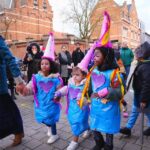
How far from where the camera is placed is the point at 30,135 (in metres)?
4.31

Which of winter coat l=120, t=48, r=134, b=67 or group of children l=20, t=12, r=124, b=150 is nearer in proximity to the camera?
group of children l=20, t=12, r=124, b=150

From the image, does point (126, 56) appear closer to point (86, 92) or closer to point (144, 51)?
point (144, 51)

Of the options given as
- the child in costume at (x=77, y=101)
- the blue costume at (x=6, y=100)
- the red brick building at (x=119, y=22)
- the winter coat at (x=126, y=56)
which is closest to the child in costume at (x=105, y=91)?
the child in costume at (x=77, y=101)

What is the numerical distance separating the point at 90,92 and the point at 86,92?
0.21 feet

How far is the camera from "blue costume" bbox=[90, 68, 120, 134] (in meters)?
3.06

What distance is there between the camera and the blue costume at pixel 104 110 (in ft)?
10.0

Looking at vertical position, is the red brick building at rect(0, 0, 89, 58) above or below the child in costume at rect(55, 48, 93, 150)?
above

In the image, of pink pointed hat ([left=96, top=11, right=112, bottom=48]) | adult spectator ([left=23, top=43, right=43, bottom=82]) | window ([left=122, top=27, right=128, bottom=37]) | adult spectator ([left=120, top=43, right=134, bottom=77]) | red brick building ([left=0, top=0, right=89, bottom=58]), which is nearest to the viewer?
pink pointed hat ([left=96, top=11, right=112, bottom=48])

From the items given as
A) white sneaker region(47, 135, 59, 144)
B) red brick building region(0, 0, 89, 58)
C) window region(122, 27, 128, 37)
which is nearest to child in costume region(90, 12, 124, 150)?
white sneaker region(47, 135, 59, 144)

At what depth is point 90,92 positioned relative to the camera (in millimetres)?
3307

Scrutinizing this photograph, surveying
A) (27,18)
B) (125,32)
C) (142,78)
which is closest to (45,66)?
(142,78)

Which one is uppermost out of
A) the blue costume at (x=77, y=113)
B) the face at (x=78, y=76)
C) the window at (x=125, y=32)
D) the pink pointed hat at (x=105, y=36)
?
the window at (x=125, y=32)

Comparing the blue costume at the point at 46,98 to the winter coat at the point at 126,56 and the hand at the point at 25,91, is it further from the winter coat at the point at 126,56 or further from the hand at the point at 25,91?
the winter coat at the point at 126,56

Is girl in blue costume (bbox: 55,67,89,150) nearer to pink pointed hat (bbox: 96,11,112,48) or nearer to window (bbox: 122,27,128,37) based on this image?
pink pointed hat (bbox: 96,11,112,48)
